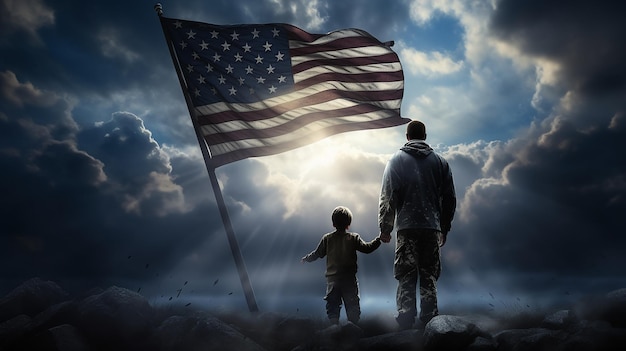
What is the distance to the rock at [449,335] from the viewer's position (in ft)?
15.9

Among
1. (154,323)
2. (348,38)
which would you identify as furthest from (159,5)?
(154,323)

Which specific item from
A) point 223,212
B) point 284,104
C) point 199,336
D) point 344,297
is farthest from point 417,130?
point 199,336

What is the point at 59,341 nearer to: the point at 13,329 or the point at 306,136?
the point at 13,329

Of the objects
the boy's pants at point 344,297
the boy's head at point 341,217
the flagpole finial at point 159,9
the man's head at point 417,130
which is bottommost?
the boy's pants at point 344,297

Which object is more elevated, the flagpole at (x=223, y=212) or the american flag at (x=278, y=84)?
the american flag at (x=278, y=84)

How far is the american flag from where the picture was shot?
26.0ft

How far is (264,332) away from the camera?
6.83 metres

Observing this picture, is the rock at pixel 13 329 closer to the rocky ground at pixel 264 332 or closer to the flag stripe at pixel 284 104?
the rocky ground at pixel 264 332

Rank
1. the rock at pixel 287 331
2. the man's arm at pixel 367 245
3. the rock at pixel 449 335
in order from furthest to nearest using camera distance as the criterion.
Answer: the man's arm at pixel 367 245 < the rock at pixel 287 331 < the rock at pixel 449 335

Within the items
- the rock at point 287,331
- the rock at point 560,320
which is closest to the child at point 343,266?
the rock at point 287,331

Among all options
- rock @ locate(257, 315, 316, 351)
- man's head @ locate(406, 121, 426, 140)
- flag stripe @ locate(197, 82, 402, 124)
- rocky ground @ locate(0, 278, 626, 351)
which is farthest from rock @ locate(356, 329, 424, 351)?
flag stripe @ locate(197, 82, 402, 124)

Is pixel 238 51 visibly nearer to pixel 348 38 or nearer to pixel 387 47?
pixel 348 38

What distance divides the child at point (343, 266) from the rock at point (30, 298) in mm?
5190

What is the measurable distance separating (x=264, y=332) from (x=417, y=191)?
126 inches
